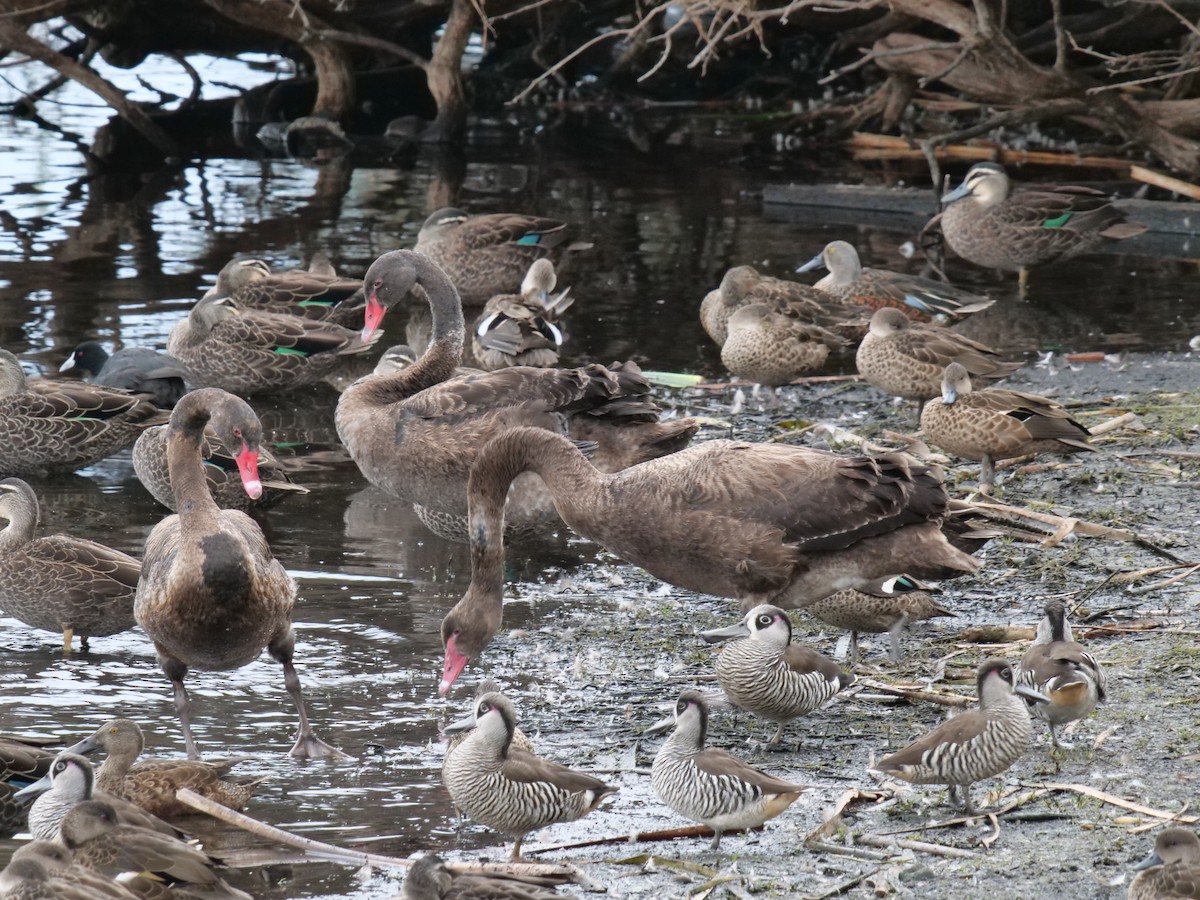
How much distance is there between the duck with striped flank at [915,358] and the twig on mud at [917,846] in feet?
18.6

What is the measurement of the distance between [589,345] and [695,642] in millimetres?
6135

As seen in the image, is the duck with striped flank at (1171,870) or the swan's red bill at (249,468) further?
the swan's red bill at (249,468)

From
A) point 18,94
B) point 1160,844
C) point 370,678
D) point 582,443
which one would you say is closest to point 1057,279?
point 582,443

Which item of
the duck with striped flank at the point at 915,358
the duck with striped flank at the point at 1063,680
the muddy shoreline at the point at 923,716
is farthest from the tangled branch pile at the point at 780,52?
the duck with striped flank at the point at 1063,680

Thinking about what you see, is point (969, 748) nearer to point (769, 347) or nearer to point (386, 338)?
point (769, 347)

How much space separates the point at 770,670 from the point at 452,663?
1470mm

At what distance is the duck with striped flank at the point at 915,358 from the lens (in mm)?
10828

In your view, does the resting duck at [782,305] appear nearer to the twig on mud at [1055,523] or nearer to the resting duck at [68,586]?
the twig on mud at [1055,523]

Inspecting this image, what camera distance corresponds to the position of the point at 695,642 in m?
7.85

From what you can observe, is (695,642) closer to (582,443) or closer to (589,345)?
Result: (582,443)

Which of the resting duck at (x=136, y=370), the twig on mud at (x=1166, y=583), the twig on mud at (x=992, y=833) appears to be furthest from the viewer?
the resting duck at (x=136, y=370)

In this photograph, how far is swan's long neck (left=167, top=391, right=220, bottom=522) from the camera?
22.7ft

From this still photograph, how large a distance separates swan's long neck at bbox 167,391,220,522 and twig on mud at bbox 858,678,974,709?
2.94 metres

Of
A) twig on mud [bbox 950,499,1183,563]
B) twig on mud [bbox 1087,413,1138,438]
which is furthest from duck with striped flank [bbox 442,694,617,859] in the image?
twig on mud [bbox 1087,413,1138,438]
